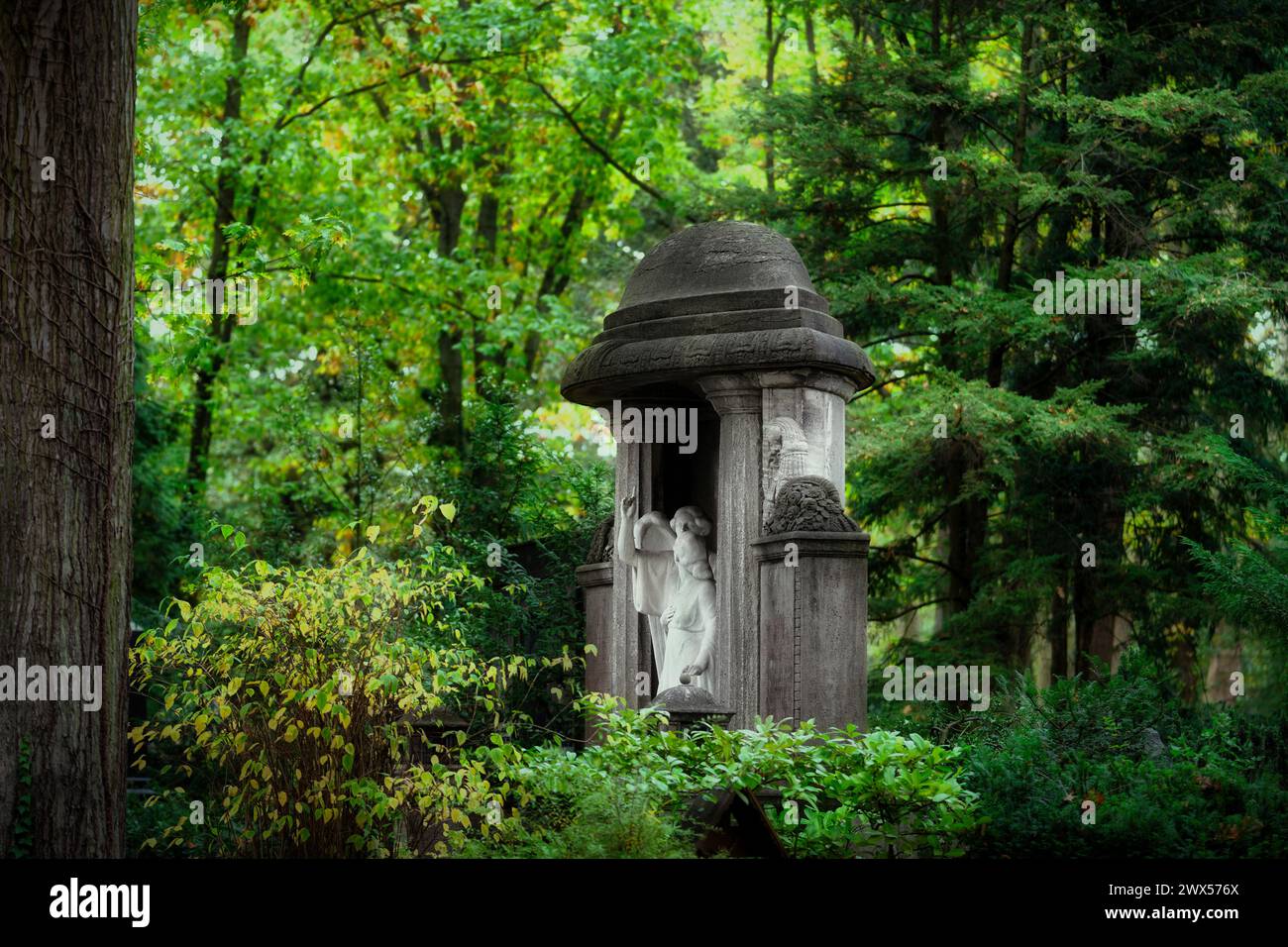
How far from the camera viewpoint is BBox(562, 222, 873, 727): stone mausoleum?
9.43 meters

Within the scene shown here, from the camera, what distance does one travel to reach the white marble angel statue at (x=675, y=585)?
1069cm

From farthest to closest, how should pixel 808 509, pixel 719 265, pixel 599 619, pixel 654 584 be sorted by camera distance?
pixel 599 619
pixel 654 584
pixel 719 265
pixel 808 509

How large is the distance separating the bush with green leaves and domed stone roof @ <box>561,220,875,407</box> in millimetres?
3101

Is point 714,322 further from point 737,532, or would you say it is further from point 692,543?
point 692,543

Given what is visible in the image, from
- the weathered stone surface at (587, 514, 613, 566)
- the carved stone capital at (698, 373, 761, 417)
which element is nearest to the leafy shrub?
the carved stone capital at (698, 373, 761, 417)

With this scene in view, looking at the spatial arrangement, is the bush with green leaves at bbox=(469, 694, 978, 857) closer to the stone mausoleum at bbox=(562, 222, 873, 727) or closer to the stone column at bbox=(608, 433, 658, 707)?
the stone mausoleum at bbox=(562, 222, 873, 727)

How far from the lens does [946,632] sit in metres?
15.2

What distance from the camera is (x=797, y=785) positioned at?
23.9 ft

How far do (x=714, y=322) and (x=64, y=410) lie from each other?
5112 millimetres

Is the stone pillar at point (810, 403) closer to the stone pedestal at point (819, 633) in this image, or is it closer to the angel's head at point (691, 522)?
the stone pedestal at point (819, 633)

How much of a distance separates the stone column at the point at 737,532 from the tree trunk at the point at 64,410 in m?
4.52

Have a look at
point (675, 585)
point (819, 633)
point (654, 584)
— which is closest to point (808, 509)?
point (819, 633)

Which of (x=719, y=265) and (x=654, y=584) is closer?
(x=719, y=265)

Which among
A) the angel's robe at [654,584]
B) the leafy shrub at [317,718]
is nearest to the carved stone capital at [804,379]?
the angel's robe at [654,584]
